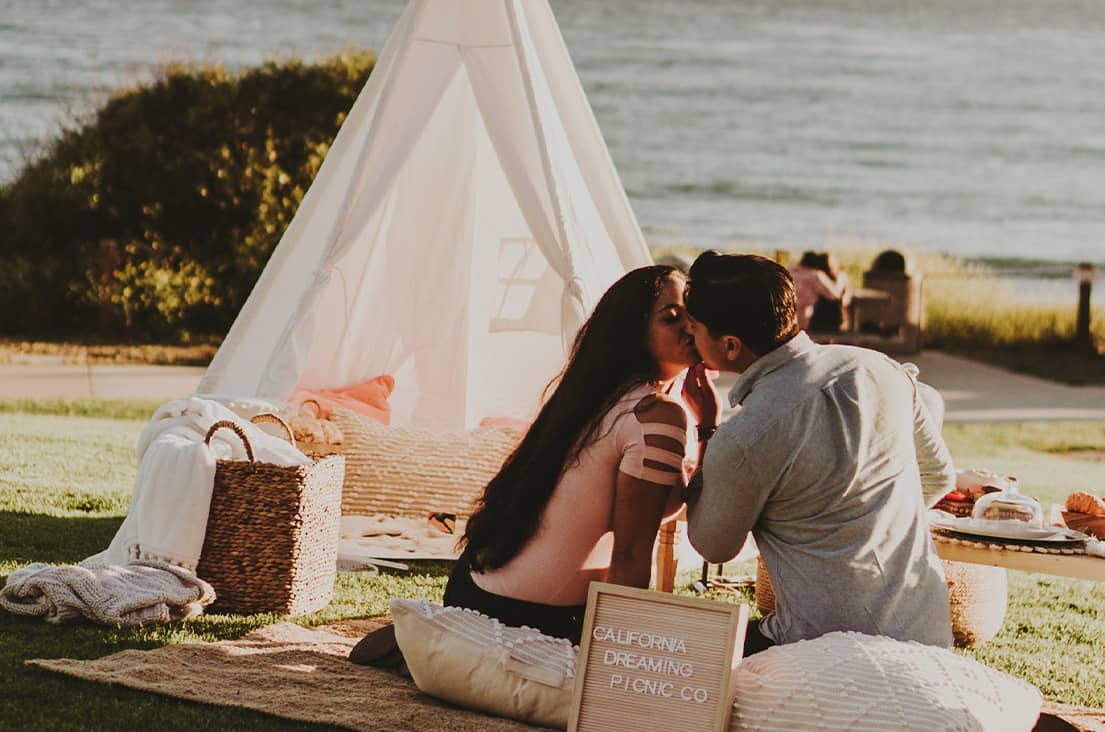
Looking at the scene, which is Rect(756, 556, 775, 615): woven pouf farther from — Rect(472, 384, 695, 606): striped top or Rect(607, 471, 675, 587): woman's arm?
Rect(607, 471, 675, 587): woman's arm

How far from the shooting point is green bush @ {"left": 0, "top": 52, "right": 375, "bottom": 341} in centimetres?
1059

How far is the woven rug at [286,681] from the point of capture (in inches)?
127

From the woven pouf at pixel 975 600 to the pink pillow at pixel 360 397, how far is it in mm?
2255

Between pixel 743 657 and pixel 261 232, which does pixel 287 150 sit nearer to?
pixel 261 232

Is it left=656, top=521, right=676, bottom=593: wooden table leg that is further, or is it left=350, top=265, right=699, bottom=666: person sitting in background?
left=656, top=521, right=676, bottom=593: wooden table leg

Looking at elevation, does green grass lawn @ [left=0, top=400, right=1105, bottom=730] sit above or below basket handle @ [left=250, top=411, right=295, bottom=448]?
below

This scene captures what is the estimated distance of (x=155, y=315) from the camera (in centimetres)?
1062

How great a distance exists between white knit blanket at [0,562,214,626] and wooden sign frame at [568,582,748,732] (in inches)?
62.3

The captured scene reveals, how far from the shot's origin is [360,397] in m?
6.08

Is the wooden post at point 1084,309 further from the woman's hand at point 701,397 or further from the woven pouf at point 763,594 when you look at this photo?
the woman's hand at point 701,397

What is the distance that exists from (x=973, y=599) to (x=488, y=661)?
1708 millimetres

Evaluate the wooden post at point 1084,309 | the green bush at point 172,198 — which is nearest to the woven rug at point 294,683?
the green bush at point 172,198

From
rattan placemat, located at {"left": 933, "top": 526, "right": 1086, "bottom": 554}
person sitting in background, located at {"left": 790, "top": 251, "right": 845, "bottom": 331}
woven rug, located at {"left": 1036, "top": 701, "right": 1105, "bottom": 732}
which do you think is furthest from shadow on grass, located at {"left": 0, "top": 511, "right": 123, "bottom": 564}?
person sitting in background, located at {"left": 790, "top": 251, "right": 845, "bottom": 331}

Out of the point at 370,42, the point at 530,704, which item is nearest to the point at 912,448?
the point at 530,704
